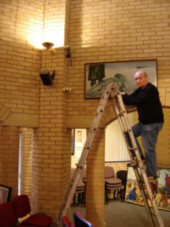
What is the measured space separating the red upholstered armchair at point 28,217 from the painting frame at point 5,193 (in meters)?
0.15

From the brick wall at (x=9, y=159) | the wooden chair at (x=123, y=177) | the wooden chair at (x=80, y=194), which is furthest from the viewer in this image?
the wooden chair at (x=123, y=177)

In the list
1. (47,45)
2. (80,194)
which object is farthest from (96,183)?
(80,194)

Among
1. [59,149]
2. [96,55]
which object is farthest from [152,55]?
[59,149]

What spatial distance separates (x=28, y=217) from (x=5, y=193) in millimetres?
574

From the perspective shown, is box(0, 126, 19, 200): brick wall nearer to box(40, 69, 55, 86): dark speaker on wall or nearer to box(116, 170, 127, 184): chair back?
box(40, 69, 55, 86): dark speaker on wall

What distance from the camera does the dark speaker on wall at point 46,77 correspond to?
3.92m

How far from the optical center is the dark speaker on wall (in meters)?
3.92

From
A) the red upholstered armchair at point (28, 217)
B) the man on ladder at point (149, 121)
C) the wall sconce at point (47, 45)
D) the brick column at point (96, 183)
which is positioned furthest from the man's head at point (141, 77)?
the red upholstered armchair at point (28, 217)

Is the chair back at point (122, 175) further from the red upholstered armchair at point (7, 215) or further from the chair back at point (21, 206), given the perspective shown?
the red upholstered armchair at point (7, 215)

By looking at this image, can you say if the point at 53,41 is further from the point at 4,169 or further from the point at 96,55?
the point at 4,169

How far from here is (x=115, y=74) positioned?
4219 mm

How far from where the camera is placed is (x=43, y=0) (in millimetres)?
4469

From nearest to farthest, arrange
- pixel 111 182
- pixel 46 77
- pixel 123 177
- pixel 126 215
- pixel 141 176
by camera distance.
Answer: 1. pixel 141 176
2. pixel 46 77
3. pixel 126 215
4. pixel 111 182
5. pixel 123 177

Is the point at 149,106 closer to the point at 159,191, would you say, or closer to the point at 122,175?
the point at 159,191
